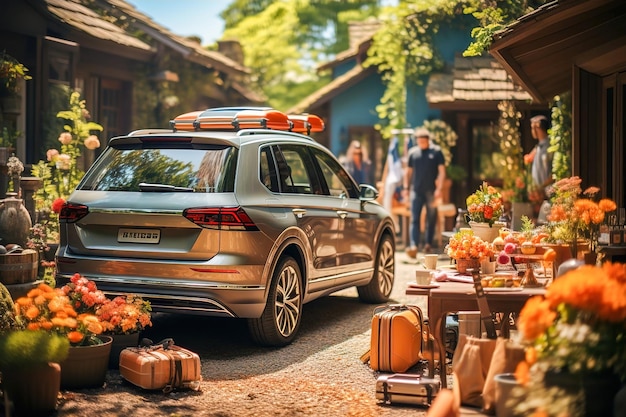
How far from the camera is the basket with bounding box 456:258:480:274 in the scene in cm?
804

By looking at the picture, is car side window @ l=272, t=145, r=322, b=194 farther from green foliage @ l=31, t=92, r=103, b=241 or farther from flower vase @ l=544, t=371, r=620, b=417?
flower vase @ l=544, t=371, r=620, b=417

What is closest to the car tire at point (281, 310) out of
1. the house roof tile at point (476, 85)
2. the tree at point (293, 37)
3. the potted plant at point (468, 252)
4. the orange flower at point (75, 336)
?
the potted plant at point (468, 252)

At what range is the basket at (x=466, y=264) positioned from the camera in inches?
316

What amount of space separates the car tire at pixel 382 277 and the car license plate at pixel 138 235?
Result: 12.2 ft

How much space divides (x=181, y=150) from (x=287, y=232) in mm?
1180

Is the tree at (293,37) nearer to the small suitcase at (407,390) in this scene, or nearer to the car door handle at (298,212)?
the car door handle at (298,212)

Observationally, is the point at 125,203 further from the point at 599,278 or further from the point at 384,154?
the point at 384,154

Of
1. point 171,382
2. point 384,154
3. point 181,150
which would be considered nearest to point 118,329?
point 171,382

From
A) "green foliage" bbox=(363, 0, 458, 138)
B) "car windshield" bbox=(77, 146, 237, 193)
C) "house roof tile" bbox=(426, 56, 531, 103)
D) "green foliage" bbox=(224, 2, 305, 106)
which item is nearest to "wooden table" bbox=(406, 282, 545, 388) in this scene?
"car windshield" bbox=(77, 146, 237, 193)

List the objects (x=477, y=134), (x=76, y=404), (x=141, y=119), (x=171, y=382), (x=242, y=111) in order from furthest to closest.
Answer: (x=477, y=134) < (x=141, y=119) < (x=242, y=111) < (x=171, y=382) < (x=76, y=404)

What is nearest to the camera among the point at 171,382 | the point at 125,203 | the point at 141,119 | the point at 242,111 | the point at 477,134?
the point at 171,382

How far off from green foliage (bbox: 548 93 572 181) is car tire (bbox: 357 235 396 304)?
141 inches

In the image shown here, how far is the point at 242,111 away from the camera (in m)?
10.4

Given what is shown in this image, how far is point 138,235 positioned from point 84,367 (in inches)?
66.3
